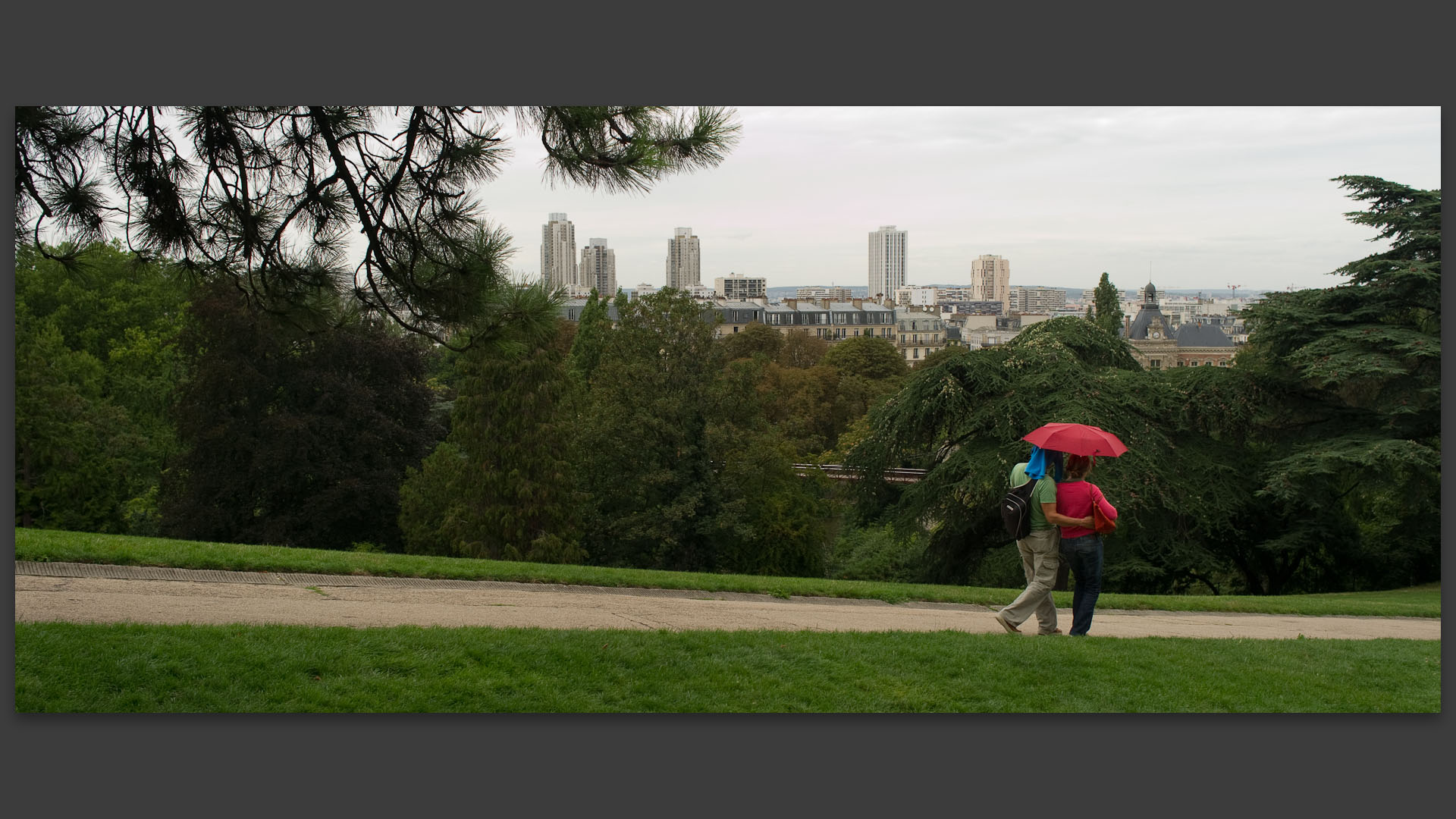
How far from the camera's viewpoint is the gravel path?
297 inches

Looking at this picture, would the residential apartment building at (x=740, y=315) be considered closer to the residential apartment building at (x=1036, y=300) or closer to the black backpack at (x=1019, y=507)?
the residential apartment building at (x=1036, y=300)

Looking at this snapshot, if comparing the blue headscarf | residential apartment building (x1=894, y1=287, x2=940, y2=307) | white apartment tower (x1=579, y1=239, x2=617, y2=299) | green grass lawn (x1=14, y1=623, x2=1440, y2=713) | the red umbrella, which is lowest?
green grass lawn (x1=14, y1=623, x2=1440, y2=713)

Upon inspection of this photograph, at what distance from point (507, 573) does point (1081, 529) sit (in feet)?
17.1

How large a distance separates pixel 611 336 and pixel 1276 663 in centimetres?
2220

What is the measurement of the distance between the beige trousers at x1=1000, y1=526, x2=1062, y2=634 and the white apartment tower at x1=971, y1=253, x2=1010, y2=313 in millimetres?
17473

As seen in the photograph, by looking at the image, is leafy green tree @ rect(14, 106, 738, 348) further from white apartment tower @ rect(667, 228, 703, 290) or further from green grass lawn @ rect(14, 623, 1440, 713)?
white apartment tower @ rect(667, 228, 703, 290)

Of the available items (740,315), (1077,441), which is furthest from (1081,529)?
(740,315)

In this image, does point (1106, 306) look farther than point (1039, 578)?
Yes

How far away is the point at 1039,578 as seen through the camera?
7.93 meters

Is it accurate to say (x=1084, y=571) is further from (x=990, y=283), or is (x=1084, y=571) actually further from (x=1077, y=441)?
(x=990, y=283)

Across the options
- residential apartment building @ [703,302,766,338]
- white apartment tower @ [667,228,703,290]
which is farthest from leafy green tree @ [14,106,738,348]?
residential apartment building @ [703,302,766,338]

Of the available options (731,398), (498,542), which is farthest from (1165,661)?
(731,398)

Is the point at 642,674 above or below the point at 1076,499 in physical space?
below

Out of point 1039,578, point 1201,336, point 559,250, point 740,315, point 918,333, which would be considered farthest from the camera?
point 918,333
